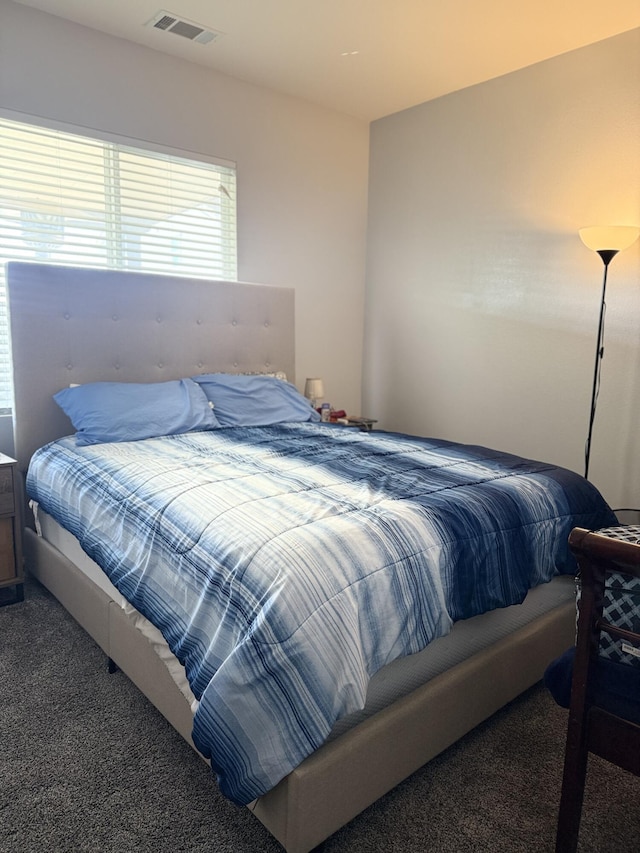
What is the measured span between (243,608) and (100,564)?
0.83 meters

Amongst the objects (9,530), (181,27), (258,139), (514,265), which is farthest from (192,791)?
(258,139)

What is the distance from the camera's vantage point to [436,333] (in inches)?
159

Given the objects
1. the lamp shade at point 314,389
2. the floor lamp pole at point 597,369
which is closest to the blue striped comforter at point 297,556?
the floor lamp pole at point 597,369

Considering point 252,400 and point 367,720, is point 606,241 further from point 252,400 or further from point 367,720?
point 367,720

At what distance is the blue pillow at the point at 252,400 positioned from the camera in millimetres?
3128

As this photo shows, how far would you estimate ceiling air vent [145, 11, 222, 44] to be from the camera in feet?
9.57

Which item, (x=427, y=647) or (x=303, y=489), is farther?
(x=303, y=489)

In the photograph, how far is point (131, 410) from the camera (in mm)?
2805

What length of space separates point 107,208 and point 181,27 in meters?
0.97

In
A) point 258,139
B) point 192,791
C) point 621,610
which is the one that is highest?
point 258,139

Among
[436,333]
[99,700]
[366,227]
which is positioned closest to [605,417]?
[436,333]

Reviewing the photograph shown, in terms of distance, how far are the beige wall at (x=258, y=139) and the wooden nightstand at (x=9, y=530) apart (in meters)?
1.76

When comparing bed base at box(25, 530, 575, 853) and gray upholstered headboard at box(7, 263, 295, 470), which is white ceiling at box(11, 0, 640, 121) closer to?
gray upholstered headboard at box(7, 263, 295, 470)

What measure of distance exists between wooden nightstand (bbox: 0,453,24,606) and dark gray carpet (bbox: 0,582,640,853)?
677 millimetres
